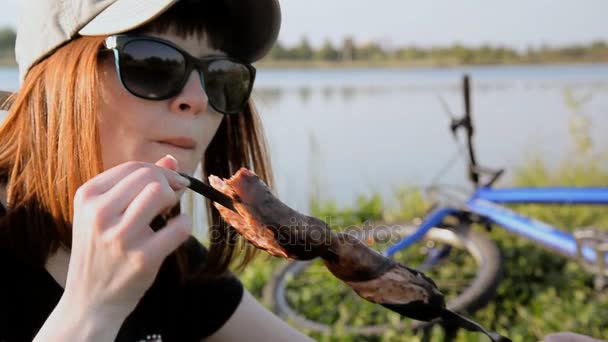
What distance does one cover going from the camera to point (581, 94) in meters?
7.75

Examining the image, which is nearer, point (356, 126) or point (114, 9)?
point (114, 9)

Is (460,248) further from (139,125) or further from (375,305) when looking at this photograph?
(139,125)

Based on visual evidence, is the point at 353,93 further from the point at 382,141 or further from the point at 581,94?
the point at 581,94

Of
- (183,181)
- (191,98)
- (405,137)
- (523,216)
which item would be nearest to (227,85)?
(191,98)

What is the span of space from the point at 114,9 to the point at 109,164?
0.36 metres

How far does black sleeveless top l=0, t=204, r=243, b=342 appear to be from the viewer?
1495 millimetres

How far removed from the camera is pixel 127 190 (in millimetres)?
1071

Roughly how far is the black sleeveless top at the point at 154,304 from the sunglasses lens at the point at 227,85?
1.79 feet

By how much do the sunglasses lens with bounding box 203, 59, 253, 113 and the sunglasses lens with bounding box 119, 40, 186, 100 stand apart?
10 cm

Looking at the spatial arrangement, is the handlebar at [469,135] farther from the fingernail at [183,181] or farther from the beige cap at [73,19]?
the fingernail at [183,181]

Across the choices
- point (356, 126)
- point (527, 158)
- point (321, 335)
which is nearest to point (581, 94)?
point (527, 158)

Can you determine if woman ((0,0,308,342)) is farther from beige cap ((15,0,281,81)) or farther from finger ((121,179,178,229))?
finger ((121,179,178,229))

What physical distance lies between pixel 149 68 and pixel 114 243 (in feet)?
1.90

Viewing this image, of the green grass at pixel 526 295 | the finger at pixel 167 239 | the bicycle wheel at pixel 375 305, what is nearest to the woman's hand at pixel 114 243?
the finger at pixel 167 239
